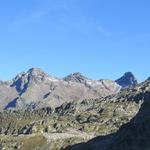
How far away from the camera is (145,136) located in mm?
199625

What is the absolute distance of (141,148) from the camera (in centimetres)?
19212

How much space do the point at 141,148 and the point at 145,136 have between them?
8.67 meters
